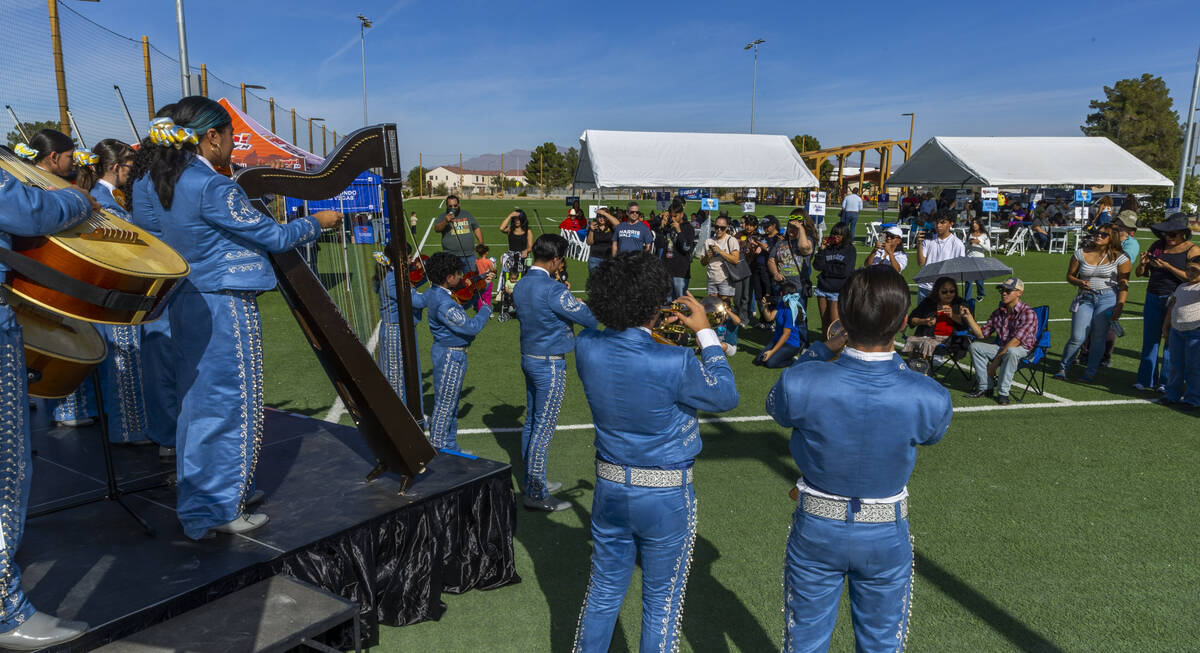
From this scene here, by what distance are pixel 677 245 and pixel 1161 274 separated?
5.76 meters

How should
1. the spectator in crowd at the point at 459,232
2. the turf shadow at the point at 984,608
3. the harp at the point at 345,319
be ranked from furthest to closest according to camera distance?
the spectator in crowd at the point at 459,232
the turf shadow at the point at 984,608
the harp at the point at 345,319

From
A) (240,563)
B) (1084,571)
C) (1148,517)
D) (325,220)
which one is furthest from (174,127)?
(1148,517)

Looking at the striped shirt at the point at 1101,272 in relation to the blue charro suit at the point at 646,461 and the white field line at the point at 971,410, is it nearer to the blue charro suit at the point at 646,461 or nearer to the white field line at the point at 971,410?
the white field line at the point at 971,410

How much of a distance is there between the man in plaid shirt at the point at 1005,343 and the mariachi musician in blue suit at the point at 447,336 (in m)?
5.07

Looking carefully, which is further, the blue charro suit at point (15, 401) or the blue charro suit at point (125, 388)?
the blue charro suit at point (125, 388)

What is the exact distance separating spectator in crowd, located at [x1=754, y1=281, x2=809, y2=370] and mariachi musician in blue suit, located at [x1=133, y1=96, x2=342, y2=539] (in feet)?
19.3

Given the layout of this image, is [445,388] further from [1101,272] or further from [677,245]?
[1101,272]

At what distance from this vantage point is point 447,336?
4.64 m

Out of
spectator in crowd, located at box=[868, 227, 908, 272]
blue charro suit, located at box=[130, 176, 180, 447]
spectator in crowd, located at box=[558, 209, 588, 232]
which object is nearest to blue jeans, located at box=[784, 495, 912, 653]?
blue charro suit, located at box=[130, 176, 180, 447]

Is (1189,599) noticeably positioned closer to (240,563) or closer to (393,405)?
(393,405)

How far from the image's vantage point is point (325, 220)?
3006mm

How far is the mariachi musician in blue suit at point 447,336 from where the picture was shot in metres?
4.56

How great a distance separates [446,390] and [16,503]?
8.34 ft

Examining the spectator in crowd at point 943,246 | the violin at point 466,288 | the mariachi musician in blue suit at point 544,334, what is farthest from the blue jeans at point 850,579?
the spectator in crowd at point 943,246
